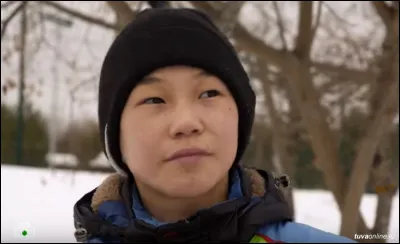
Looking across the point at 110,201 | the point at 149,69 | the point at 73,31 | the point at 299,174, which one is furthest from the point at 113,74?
the point at 299,174

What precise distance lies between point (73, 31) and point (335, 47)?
244 centimetres

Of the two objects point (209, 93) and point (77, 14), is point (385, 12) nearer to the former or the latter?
point (77, 14)

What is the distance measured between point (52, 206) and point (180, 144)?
571 centimetres

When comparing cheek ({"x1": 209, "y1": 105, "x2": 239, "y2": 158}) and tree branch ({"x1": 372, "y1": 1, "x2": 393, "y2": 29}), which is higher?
tree branch ({"x1": 372, "y1": 1, "x2": 393, "y2": 29})

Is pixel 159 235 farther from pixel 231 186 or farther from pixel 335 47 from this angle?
pixel 335 47

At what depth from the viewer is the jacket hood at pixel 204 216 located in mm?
987

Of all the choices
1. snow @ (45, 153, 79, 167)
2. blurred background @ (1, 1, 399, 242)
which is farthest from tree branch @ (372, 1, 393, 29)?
snow @ (45, 153, 79, 167)

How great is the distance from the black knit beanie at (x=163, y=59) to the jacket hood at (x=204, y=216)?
0.06 meters

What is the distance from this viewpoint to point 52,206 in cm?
636

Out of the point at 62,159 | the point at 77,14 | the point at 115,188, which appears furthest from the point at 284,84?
the point at 62,159

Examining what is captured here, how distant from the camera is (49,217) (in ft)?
17.9

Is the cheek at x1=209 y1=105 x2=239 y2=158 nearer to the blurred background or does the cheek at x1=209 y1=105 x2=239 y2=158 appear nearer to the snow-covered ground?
the blurred background

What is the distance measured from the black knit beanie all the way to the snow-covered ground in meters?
2.67

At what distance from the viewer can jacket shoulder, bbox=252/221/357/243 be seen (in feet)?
3.21
